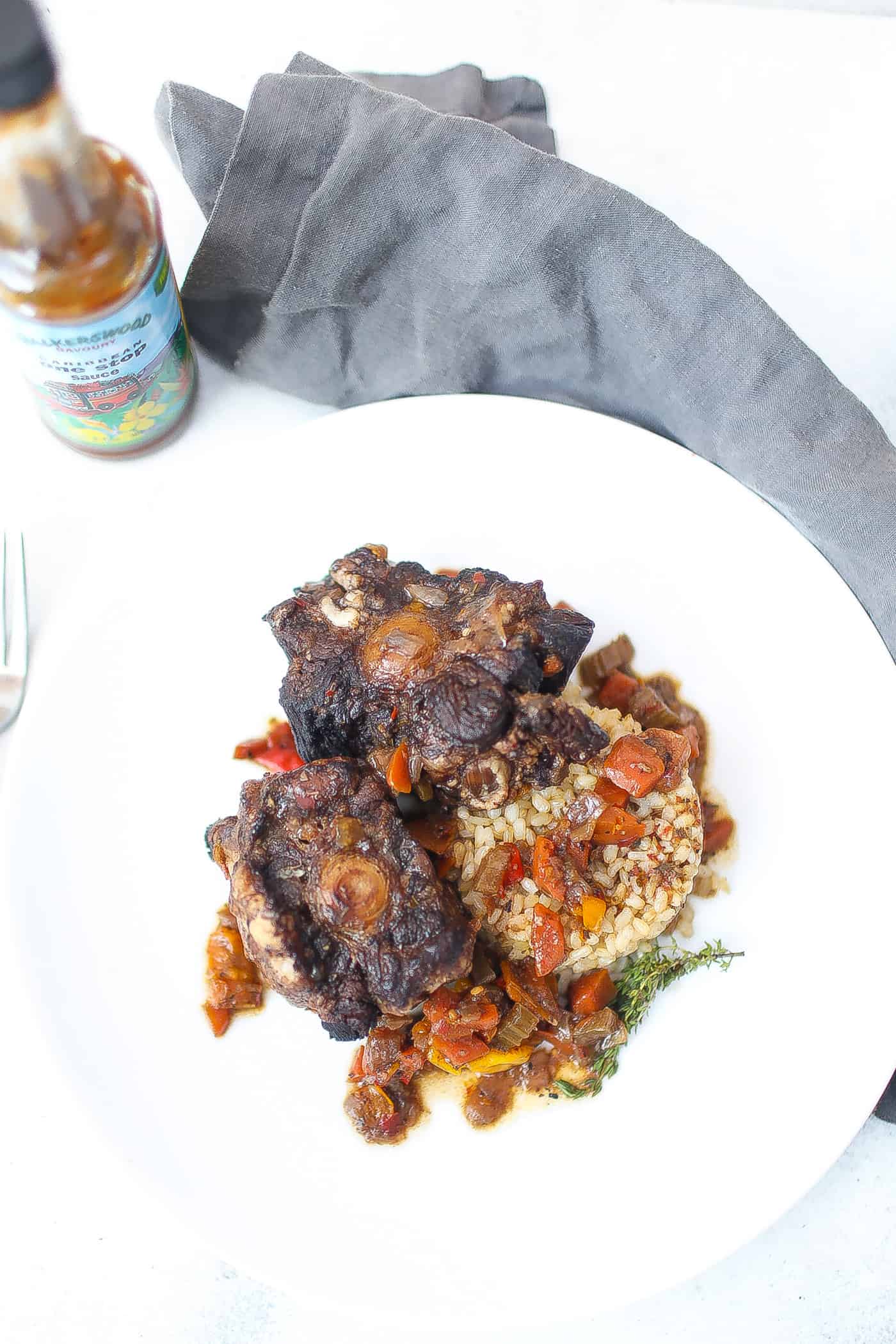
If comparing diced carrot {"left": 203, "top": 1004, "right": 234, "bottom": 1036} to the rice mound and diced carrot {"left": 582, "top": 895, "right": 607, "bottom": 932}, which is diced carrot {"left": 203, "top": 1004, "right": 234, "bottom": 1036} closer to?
the rice mound

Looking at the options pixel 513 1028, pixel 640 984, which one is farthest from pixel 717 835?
pixel 513 1028

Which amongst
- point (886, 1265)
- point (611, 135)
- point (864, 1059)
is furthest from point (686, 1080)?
point (611, 135)

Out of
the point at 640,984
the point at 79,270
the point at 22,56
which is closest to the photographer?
the point at 22,56

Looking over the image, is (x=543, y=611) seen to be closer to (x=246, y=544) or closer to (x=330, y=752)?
(x=330, y=752)

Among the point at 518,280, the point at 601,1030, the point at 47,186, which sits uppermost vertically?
the point at 518,280

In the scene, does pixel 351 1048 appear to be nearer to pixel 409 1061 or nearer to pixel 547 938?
pixel 409 1061

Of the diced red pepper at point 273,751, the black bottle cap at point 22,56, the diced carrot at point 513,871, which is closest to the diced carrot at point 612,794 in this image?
the diced carrot at point 513,871

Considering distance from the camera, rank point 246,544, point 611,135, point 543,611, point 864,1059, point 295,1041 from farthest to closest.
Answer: point 611,135 < point 246,544 < point 295,1041 < point 864,1059 < point 543,611
